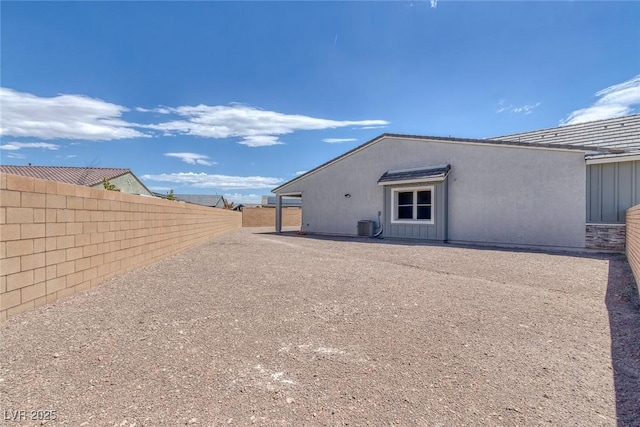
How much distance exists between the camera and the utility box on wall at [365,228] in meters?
17.7

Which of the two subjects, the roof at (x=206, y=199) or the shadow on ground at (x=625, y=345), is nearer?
the shadow on ground at (x=625, y=345)

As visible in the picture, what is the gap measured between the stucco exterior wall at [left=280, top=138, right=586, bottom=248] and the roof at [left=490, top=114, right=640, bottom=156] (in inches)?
40.8

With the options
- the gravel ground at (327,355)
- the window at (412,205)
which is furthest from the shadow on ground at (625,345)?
the window at (412,205)

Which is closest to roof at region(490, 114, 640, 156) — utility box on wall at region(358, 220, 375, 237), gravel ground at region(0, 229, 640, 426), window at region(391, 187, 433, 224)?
window at region(391, 187, 433, 224)

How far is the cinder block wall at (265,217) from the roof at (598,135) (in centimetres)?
2614

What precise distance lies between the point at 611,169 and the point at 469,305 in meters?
10.1

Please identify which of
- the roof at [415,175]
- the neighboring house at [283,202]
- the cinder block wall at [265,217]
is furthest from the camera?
the neighboring house at [283,202]

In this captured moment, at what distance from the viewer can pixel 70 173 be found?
28531 mm

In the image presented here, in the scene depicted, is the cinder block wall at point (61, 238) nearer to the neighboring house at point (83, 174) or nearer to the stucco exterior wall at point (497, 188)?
the stucco exterior wall at point (497, 188)

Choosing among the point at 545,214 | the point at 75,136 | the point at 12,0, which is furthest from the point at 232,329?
the point at 75,136

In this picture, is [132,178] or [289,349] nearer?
[289,349]

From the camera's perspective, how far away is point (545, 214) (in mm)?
12203

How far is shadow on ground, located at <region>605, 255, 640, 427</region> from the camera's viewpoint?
241cm

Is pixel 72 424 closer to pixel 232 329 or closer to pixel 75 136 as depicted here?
pixel 232 329
